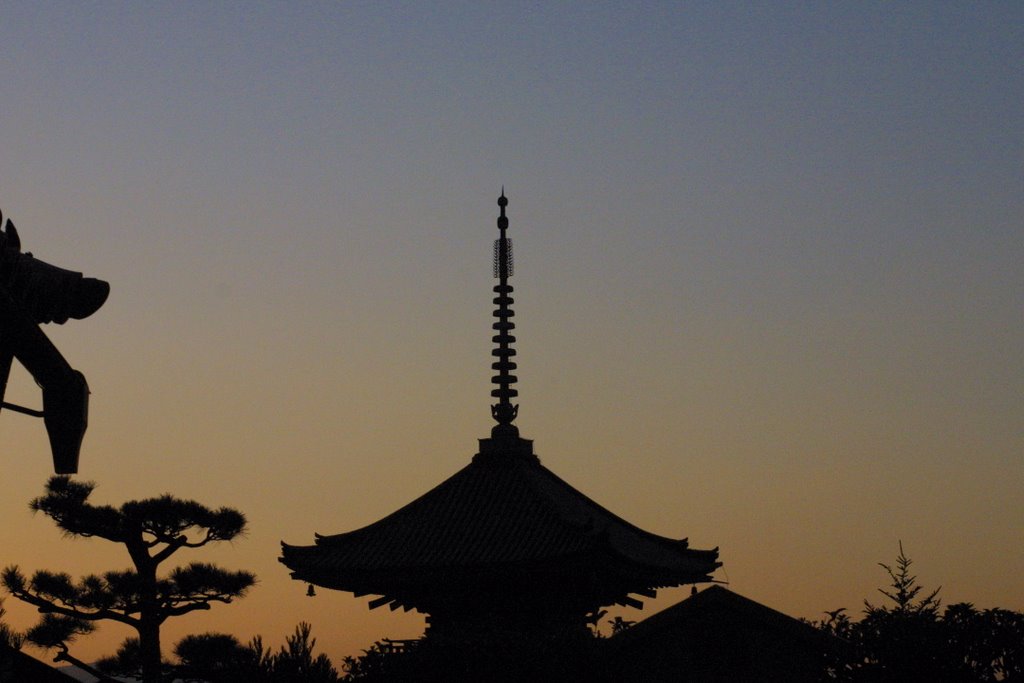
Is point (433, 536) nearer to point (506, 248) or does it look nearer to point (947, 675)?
point (506, 248)

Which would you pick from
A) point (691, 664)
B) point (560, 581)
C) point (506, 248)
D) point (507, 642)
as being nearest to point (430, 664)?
point (507, 642)

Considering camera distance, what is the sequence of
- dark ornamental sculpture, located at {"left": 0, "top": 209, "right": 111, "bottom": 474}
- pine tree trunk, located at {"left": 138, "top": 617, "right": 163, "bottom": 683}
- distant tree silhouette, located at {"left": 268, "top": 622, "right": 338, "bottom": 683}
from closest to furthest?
1. dark ornamental sculpture, located at {"left": 0, "top": 209, "right": 111, "bottom": 474}
2. distant tree silhouette, located at {"left": 268, "top": 622, "right": 338, "bottom": 683}
3. pine tree trunk, located at {"left": 138, "top": 617, "right": 163, "bottom": 683}

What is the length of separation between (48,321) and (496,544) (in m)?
22.9

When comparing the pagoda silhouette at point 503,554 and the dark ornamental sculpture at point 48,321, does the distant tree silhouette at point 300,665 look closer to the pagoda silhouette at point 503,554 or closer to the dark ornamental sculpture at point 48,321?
the pagoda silhouette at point 503,554

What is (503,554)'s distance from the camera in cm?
2889

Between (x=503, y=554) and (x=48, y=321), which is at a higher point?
(x=503, y=554)

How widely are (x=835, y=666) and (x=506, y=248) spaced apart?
40.1 ft

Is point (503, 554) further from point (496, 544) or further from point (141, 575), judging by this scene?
point (141, 575)

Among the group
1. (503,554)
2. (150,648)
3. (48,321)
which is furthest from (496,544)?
(48,321)

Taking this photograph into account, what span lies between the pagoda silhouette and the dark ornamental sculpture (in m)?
21.0

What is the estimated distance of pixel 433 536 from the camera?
30562mm

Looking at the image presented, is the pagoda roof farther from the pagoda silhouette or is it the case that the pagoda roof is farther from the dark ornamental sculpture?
the dark ornamental sculpture

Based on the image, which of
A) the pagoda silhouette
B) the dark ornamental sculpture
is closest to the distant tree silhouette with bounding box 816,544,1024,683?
the pagoda silhouette

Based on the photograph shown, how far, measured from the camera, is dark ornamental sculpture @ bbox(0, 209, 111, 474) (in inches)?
261
